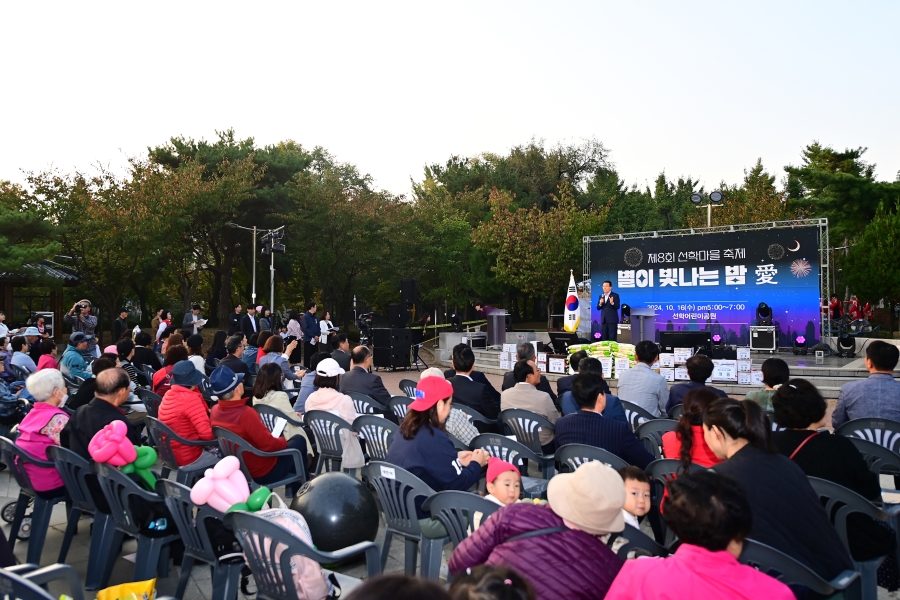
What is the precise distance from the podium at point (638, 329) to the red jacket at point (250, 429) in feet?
42.1

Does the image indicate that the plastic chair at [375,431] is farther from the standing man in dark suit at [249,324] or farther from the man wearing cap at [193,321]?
the man wearing cap at [193,321]

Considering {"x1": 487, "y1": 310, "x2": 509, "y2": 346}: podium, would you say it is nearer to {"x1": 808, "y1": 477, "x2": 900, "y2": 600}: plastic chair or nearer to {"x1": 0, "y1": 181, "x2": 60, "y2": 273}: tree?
{"x1": 0, "y1": 181, "x2": 60, "y2": 273}: tree

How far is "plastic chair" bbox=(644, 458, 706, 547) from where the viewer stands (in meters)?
3.62

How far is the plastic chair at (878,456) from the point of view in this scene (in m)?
3.89

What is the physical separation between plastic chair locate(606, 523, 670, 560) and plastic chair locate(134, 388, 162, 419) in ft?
16.6

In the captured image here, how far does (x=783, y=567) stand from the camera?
2.25 metres

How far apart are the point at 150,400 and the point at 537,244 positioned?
68.0ft

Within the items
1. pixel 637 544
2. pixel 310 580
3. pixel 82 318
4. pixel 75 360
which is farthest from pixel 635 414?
pixel 82 318

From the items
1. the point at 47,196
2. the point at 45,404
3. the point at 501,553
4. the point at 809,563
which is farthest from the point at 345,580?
the point at 47,196

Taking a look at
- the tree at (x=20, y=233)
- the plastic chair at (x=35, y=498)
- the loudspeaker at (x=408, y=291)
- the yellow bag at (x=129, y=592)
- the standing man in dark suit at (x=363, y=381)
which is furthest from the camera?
the tree at (x=20, y=233)

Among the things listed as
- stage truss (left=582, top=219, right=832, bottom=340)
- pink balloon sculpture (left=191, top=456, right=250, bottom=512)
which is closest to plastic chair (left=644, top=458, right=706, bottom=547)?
pink balloon sculpture (left=191, top=456, right=250, bottom=512)

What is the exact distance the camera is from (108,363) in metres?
5.86

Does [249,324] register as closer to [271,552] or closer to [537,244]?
[271,552]

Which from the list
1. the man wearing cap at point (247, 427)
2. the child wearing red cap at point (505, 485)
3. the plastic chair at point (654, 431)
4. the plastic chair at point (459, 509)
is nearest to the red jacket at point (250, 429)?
the man wearing cap at point (247, 427)
